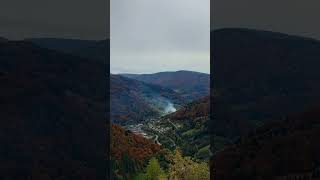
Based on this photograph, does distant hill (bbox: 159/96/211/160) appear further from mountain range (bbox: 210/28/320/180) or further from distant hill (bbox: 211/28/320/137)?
distant hill (bbox: 211/28/320/137)

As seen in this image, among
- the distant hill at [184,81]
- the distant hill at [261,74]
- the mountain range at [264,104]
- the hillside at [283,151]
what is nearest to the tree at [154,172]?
the distant hill at [184,81]

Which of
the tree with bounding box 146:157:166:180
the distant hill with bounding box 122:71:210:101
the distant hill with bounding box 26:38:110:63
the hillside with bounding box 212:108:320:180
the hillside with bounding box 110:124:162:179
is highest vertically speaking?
the distant hill with bounding box 26:38:110:63

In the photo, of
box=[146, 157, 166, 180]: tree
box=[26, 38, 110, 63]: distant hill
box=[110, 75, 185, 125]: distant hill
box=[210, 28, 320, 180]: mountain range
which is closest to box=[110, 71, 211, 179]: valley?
box=[110, 75, 185, 125]: distant hill

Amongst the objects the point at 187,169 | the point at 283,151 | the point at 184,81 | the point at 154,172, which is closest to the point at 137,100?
the point at 184,81

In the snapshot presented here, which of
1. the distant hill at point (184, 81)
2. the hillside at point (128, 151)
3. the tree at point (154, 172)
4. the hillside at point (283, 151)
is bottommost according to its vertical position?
the tree at point (154, 172)

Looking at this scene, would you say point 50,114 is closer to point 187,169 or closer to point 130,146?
point 130,146

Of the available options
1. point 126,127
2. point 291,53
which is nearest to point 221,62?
point 291,53

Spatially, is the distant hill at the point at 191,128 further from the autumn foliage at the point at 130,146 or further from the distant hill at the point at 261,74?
the distant hill at the point at 261,74
